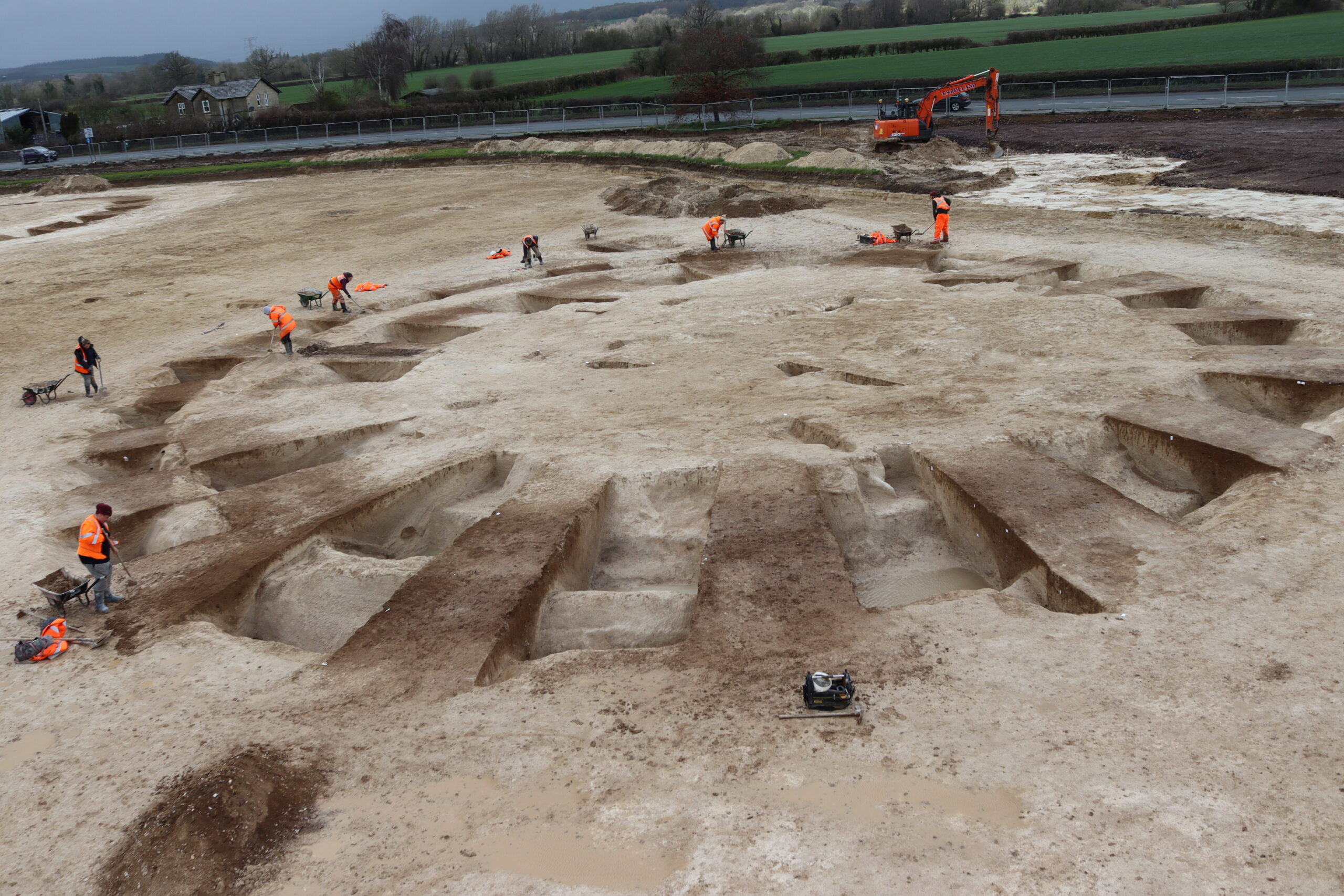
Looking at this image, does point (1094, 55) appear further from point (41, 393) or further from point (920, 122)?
point (41, 393)

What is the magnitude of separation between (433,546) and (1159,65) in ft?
161

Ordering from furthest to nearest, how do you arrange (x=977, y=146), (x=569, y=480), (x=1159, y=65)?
(x=1159, y=65) → (x=977, y=146) → (x=569, y=480)

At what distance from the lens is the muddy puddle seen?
830 inches

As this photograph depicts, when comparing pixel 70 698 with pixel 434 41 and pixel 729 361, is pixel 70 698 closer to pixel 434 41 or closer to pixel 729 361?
pixel 729 361

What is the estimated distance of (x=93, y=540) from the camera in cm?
913

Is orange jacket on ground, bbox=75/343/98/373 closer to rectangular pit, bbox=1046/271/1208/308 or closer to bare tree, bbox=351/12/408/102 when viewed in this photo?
rectangular pit, bbox=1046/271/1208/308

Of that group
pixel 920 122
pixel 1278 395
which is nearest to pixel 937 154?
pixel 920 122

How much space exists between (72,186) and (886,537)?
170ft

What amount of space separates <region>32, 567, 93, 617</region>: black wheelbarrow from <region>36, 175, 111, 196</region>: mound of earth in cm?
4614

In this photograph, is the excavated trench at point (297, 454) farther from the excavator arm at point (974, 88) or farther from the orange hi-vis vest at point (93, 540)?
the excavator arm at point (974, 88)

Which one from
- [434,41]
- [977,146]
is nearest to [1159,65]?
[977,146]

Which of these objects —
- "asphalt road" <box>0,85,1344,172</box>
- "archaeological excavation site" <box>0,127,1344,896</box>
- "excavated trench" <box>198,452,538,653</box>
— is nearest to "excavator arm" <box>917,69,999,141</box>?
"asphalt road" <box>0,85,1344,172</box>

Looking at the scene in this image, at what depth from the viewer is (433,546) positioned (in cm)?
1154

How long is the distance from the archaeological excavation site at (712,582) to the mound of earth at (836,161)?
1155cm
